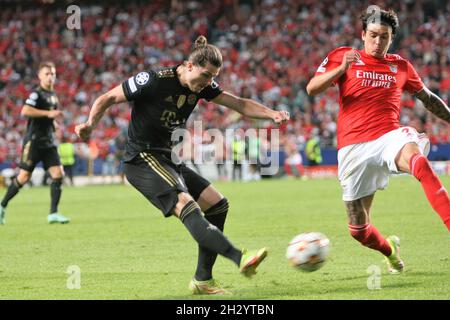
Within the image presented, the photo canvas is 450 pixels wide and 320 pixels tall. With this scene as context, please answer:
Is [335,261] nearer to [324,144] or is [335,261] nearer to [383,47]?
[383,47]

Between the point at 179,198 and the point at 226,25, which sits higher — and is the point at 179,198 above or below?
below

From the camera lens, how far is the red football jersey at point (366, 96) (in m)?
7.84

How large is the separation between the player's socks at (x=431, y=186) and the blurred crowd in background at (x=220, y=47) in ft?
76.8

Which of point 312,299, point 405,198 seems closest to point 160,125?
point 312,299

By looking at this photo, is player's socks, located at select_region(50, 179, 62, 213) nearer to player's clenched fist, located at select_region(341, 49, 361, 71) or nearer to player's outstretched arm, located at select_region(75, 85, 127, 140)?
player's outstretched arm, located at select_region(75, 85, 127, 140)

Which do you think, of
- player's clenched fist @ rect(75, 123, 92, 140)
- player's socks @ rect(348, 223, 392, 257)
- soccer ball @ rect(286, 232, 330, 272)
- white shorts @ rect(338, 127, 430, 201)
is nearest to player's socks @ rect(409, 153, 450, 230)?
white shorts @ rect(338, 127, 430, 201)

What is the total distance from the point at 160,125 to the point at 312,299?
195 centimetres

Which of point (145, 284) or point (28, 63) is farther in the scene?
point (28, 63)

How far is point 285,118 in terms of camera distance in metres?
7.10

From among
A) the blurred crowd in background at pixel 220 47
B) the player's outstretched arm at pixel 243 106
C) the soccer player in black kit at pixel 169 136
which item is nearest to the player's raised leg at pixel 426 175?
the soccer player in black kit at pixel 169 136

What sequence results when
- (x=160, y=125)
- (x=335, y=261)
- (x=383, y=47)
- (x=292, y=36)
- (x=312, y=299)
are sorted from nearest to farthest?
1. (x=312, y=299)
2. (x=160, y=125)
3. (x=383, y=47)
4. (x=335, y=261)
5. (x=292, y=36)

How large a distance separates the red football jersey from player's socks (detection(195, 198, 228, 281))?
1491mm

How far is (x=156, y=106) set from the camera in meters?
6.91
